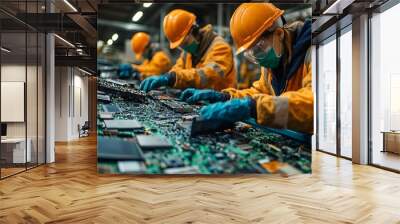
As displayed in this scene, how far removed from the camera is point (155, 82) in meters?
5.73

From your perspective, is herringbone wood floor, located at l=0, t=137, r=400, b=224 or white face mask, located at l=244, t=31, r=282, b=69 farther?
white face mask, located at l=244, t=31, r=282, b=69

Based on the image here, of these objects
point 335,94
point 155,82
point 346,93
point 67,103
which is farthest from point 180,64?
point 67,103

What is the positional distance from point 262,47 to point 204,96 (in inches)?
43.5

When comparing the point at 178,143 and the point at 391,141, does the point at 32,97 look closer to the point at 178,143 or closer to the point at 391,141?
the point at 178,143

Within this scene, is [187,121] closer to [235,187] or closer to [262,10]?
[235,187]

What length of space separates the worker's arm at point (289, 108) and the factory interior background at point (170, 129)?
0.11 meters

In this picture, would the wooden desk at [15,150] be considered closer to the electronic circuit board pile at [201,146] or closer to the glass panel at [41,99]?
the glass panel at [41,99]

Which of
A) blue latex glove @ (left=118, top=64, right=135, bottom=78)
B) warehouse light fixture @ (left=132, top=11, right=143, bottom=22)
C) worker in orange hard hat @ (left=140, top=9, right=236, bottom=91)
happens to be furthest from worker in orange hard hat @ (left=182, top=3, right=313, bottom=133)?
warehouse light fixture @ (left=132, top=11, right=143, bottom=22)

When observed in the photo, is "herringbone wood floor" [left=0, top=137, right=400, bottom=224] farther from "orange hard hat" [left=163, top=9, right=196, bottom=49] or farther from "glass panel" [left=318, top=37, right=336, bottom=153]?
"glass panel" [left=318, top=37, right=336, bottom=153]

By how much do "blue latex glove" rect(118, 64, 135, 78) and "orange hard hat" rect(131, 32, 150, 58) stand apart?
0.71ft

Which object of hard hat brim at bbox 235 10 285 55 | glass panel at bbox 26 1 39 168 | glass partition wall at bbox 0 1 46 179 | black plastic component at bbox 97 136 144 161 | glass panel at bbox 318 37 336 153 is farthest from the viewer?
glass panel at bbox 318 37 336 153

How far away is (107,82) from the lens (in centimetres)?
570

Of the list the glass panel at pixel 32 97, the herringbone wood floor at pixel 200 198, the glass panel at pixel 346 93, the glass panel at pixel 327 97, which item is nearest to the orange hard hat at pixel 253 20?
the herringbone wood floor at pixel 200 198

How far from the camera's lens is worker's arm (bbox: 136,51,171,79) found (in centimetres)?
571
